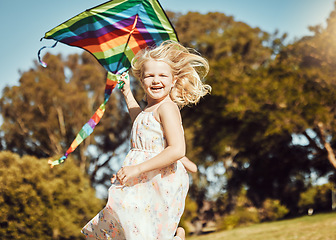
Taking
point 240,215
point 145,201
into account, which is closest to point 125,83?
point 145,201

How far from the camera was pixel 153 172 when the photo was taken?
1995mm

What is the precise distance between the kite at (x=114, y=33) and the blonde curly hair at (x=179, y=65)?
223 millimetres

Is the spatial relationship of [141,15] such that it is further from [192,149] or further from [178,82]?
[192,149]

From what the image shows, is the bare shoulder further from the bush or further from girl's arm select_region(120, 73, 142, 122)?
the bush

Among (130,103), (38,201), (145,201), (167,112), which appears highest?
(130,103)

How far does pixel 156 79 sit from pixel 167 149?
0.43 meters

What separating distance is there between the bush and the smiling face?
17371 mm

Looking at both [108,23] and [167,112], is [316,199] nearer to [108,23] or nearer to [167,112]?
[108,23]

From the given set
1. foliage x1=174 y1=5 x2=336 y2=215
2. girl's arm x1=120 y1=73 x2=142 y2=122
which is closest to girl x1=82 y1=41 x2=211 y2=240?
girl's arm x1=120 y1=73 x2=142 y2=122

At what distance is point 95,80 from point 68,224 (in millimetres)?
9499

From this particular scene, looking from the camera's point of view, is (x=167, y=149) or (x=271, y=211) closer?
(x=167, y=149)

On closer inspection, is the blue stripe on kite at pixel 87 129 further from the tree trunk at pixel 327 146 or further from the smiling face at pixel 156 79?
the tree trunk at pixel 327 146

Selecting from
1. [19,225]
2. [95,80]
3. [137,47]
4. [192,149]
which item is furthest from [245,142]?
[137,47]

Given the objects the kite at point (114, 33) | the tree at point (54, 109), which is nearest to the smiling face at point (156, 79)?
the kite at point (114, 33)
